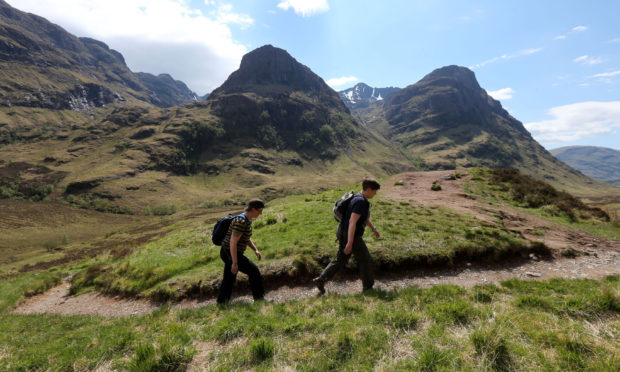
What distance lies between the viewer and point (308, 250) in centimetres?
1259

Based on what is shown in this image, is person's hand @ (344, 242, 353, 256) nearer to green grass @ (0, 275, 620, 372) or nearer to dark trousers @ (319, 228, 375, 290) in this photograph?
dark trousers @ (319, 228, 375, 290)

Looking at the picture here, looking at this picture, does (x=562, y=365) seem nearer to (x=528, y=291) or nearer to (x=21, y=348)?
(x=528, y=291)

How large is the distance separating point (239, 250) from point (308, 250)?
5.55 m

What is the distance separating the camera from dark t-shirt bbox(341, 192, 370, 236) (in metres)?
7.18

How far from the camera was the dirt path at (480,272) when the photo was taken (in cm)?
1018

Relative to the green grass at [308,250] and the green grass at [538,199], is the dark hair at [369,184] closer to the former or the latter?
the green grass at [308,250]

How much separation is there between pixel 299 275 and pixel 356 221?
5.70m

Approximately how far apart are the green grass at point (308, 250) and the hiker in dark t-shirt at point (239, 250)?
355 centimetres

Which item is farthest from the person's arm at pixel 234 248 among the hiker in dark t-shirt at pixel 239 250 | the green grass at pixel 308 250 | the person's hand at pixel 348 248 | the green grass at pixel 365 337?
the green grass at pixel 308 250

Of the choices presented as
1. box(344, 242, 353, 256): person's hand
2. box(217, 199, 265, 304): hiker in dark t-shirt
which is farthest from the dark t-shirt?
box(217, 199, 265, 304): hiker in dark t-shirt

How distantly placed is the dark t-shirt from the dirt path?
7.97 ft

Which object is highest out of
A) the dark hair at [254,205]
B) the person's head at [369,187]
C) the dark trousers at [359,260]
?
the person's head at [369,187]

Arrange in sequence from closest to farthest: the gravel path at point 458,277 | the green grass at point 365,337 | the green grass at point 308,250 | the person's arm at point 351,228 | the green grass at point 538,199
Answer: the green grass at point 365,337 → the person's arm at point 351,228 → the gravel path at point 458,277 → the green grass at point 308,250 → the green grass at point 538,199

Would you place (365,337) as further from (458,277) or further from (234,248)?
(458,277)
